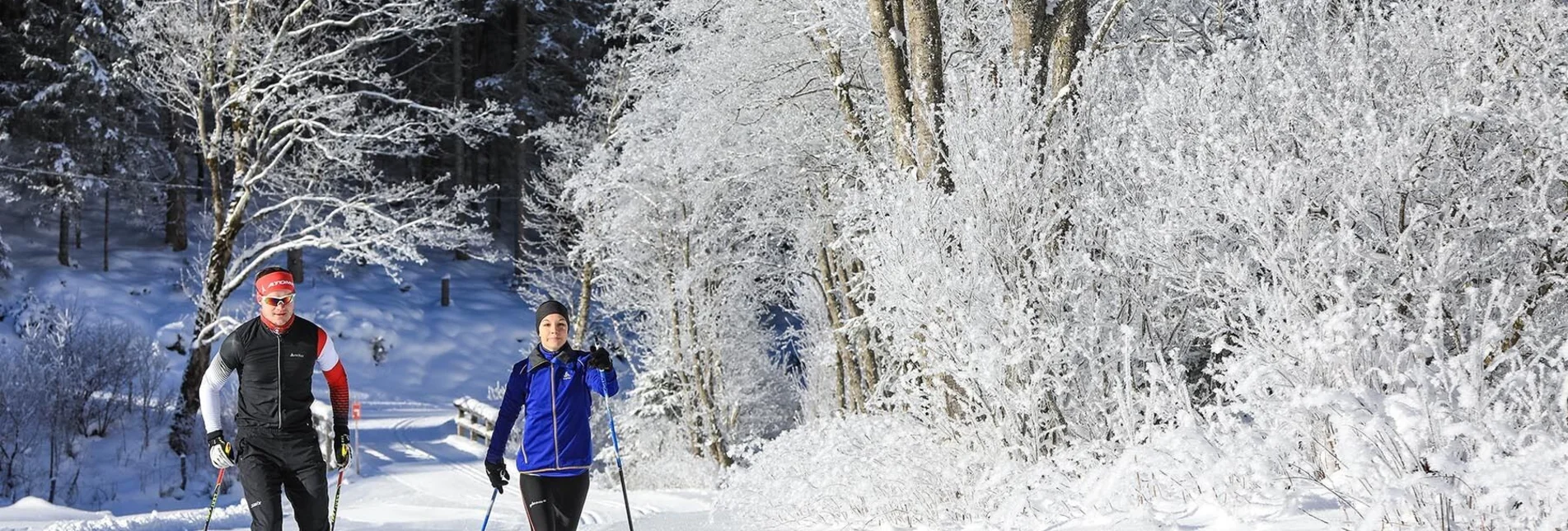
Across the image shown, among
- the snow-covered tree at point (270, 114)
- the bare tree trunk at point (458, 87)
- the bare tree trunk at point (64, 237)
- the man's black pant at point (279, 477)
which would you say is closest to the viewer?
the man's black pant at point (279, 477)

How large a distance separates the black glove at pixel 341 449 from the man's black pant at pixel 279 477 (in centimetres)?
9

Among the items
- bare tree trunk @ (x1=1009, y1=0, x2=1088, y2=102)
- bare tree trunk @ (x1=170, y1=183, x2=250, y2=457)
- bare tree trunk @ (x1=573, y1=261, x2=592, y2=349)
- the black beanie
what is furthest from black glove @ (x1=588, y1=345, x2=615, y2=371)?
bare tree trunk @ (x1=573, y1=261, x2=592, y2=349)

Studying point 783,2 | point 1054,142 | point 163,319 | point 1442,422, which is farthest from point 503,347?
point 1442,422

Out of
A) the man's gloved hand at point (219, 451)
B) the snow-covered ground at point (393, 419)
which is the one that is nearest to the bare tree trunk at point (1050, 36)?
the snow-covered ground at point (393, 419)

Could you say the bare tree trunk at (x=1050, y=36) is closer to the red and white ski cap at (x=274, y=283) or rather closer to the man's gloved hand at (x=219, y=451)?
the red and white ski cap at (x=274, y=283)

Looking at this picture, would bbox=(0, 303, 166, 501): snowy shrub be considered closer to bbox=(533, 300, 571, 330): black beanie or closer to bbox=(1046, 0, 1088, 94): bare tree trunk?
bbox=(533, 300, 571, 330): black beanie

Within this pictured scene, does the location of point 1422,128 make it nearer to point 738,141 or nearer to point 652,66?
A: point 738,141

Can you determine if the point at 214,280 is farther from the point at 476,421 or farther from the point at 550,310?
the point at 550,310

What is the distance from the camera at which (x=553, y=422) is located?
4.86 meters

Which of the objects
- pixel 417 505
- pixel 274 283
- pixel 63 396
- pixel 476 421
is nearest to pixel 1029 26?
pixel 274 283

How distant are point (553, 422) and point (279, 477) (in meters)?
1.39

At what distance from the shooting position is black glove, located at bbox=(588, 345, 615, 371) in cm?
500

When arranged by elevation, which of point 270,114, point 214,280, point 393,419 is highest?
point 270,114

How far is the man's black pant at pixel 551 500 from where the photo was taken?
191 inches
